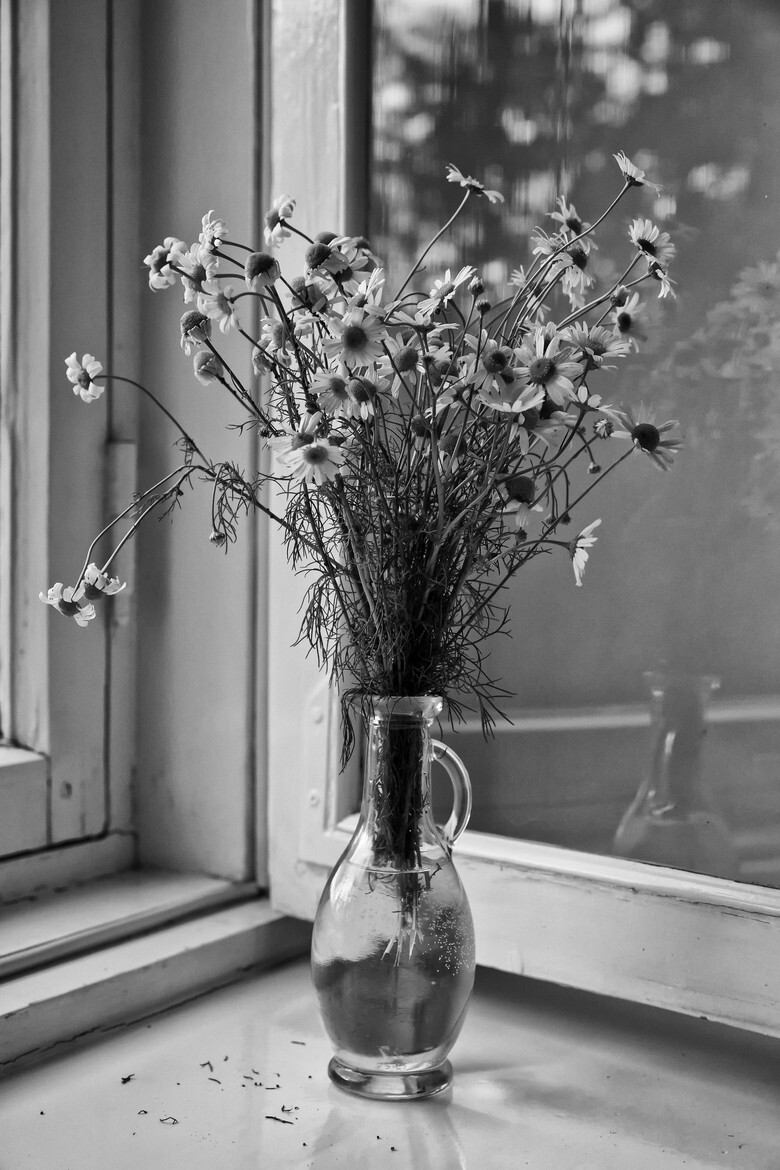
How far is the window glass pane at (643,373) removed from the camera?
76 centimetres

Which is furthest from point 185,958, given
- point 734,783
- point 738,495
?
point 738,495

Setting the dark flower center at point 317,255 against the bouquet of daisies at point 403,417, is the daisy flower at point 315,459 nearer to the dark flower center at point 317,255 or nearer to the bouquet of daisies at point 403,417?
the bouquet of daisies at point 403,417

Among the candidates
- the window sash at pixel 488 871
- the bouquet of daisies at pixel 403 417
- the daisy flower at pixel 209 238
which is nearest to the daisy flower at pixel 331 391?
the bouquet of daisies at pixel 403 417

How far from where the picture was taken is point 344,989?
0.71m

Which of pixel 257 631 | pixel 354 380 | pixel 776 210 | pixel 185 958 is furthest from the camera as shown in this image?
pixel 257 631

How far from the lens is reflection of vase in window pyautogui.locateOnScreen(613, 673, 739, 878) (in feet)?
2.54

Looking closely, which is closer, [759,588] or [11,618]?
[759,588]

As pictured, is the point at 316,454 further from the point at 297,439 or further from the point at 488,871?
the point at 488,871

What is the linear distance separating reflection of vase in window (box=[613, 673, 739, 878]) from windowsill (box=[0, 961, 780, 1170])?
15 cm

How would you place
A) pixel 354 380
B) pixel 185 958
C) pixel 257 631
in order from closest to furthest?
1. pixel 354 380
2. pixel 185 958
3. pixel 257 631

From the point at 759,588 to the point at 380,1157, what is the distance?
443 millimetres

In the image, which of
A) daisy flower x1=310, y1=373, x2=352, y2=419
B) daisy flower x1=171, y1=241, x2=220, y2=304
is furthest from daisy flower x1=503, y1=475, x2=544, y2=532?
daisy flower x1=171, y1=241, x2=220, y2=304

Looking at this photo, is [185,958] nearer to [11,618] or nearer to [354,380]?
[11,618]

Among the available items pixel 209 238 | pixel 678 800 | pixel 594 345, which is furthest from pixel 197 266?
pixel 678 800
